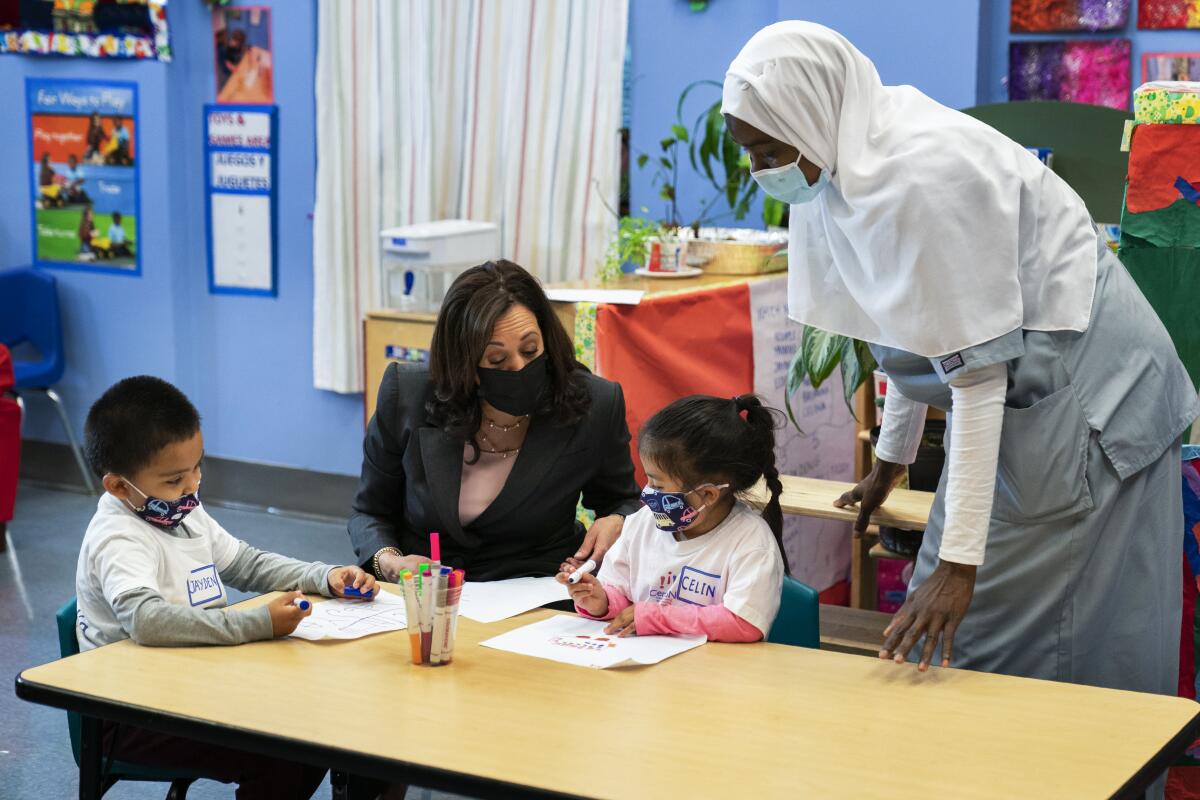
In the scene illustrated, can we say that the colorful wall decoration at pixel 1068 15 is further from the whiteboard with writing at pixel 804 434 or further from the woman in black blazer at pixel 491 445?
the woman in black blazer at pixel 491 445

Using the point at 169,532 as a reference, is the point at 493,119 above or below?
above

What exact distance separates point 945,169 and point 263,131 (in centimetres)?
436

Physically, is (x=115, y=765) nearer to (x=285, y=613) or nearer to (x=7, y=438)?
(x=285, y=613)

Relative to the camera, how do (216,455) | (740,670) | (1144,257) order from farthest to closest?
(216,455), (1144,257), (740,670)

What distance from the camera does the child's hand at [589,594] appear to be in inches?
89.8

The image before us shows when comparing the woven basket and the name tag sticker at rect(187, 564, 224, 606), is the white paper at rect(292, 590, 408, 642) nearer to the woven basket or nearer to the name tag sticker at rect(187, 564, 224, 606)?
the name tag sticker at rect(187, 564, 224, 606)

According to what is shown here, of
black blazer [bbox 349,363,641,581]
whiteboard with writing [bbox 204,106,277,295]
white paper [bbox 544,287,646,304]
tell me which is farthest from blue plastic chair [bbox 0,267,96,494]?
black blazer [bbox 349,363,641,581]

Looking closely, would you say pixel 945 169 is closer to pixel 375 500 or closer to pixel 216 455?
pixel 375 500

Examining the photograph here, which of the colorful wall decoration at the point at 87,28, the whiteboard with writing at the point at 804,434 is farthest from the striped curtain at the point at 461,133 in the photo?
the whiteboard with writing at the point at 804,434

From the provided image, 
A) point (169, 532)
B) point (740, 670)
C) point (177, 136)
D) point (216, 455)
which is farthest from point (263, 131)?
point (740, 670)

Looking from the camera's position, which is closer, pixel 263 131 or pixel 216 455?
pixel 263 131

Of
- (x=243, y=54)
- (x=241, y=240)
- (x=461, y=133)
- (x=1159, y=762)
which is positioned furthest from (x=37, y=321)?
(x=1159, y=762)

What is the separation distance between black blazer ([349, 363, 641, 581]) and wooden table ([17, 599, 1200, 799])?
0.52 m

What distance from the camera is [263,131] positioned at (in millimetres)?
5801
